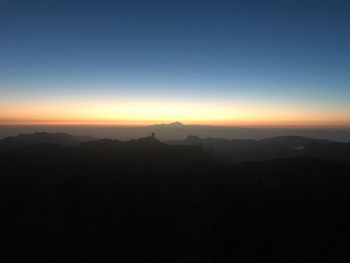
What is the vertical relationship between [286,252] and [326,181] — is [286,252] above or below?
below

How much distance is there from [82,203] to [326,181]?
38.5 m

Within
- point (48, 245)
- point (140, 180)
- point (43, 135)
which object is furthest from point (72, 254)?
point (43, 135)

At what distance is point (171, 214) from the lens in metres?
51.4

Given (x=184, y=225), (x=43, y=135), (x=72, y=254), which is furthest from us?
(x=43, y=135)

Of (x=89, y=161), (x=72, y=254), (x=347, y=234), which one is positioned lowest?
(x=72, y=254)

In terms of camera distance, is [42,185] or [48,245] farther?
[42,185]

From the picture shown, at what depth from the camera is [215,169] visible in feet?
235

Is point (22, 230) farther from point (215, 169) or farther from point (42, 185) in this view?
point (215, 169)

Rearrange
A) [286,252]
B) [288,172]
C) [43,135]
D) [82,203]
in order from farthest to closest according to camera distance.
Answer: [43,135] → [288,172] → [82,203] → [286,252]

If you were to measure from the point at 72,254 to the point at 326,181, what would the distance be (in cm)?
4046

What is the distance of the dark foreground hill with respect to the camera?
4428 cm

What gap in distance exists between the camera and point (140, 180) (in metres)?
63.0

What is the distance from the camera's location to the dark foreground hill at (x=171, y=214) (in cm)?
4428

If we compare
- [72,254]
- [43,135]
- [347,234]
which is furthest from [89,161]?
[43,135]
